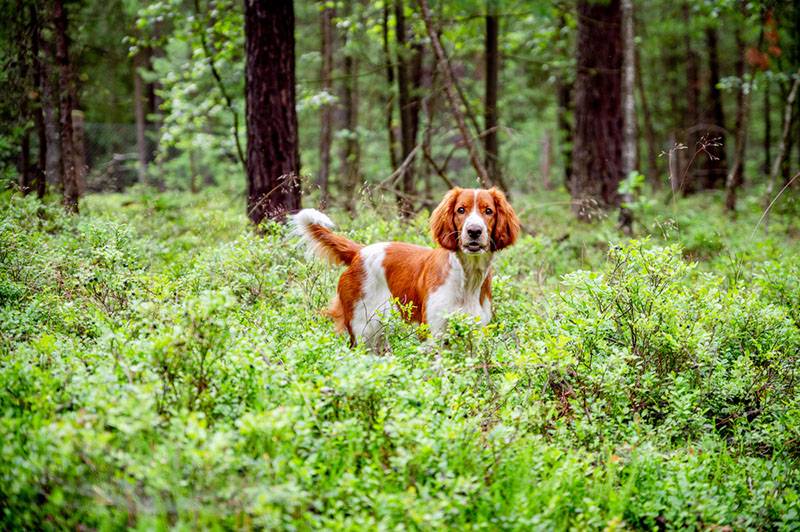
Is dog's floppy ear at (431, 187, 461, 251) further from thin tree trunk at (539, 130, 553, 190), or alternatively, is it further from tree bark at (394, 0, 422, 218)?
A: thin tree trunk at (539, 130, 553, 190)

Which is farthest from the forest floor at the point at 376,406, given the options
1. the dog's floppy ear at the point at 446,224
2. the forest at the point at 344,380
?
the dog's floppy ear at the point at 446,224

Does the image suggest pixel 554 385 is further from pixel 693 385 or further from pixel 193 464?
pixel 193 464

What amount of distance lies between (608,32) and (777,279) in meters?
7.46

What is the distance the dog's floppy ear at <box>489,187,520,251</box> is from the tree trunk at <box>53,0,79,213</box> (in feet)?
18.4

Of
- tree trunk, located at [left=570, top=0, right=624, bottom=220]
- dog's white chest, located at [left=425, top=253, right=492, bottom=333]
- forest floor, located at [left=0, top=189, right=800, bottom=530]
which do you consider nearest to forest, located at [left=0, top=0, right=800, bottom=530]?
forest floor, located at [left=0, top=189, right=800, bottom=530]

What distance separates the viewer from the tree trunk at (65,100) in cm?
845

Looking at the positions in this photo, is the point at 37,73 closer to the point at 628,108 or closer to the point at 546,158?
the point at 628,108

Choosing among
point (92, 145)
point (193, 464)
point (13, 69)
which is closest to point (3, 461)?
point (193, 464)

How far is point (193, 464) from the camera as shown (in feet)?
8.61

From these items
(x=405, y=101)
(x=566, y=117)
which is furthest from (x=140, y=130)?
(x=566, y=117)

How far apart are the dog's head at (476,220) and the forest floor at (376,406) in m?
0.60

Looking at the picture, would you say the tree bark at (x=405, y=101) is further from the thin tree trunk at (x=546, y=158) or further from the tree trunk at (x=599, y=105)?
the thin tree trunk at (x=546, y=158)

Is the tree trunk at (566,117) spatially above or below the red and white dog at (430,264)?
above

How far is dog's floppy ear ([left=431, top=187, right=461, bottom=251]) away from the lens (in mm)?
5023
